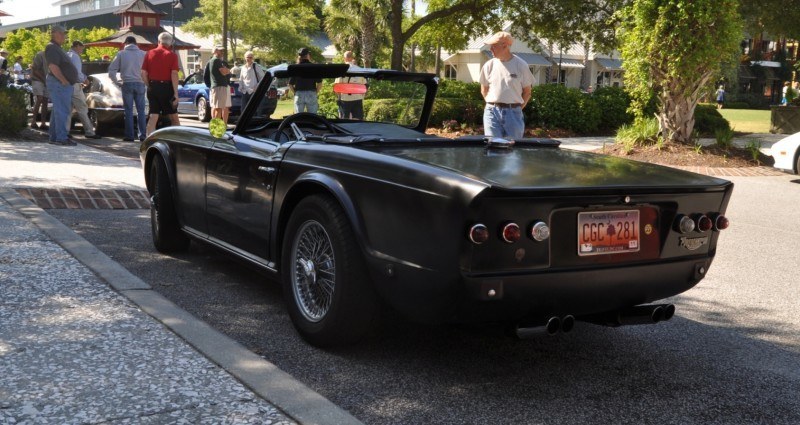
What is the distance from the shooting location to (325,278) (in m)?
4.04

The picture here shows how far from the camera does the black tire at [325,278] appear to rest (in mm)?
3822

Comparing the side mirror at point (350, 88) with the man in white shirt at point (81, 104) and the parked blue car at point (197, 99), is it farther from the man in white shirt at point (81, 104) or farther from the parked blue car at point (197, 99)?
the parked blue car at point (197, 99)

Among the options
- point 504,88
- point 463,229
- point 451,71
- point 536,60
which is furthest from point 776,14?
point 451,71

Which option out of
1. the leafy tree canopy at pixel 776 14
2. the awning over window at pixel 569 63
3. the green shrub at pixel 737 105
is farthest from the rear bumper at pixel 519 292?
the awning over window at pixel 569 63

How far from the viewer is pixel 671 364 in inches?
163

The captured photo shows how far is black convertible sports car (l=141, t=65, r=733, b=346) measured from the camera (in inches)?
133

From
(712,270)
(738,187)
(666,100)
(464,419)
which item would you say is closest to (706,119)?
(666,100)

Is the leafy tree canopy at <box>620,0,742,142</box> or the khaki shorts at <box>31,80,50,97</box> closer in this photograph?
the leafy tree canopy at <box>620,0,742,142</box>

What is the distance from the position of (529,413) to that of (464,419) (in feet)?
0.93

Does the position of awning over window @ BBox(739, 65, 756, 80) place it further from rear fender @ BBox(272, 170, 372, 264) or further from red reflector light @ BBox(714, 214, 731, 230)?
rear fender @ BBox(272, 170, 372, 264)

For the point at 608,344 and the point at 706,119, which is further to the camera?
the point at 706,119

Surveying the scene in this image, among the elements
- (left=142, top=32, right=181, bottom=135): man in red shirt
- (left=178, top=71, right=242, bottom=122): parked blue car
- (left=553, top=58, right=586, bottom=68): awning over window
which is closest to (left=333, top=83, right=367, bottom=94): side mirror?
(left=142, top=32, right=181, bottom=135): man in red shirt

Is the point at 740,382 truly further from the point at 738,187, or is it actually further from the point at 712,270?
the point at 738,187

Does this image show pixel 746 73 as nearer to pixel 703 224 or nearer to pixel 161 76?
pixel 161 76
